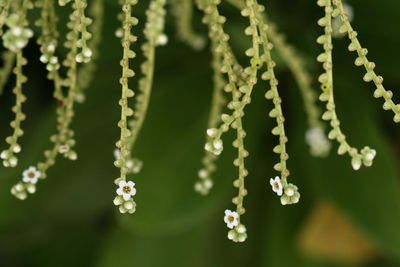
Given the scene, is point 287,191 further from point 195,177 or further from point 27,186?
point 195,177

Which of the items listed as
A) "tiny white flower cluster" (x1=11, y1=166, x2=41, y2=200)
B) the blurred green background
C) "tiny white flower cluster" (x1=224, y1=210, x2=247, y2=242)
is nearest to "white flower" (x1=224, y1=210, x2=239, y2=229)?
"tiny white flower cluster" (x1=224, y1=210, x2=247, y2=242)

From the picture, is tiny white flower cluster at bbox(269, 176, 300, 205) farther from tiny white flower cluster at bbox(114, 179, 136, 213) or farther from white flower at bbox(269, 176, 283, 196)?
tiny white flower cluster at bbox(114, 179, 136, 213)

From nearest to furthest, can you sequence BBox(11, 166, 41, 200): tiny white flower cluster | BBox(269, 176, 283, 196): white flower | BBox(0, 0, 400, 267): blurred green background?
BBox(269, 176, 283, 196): white flower, BBox(11, 166, 41, 200): tiny white flower cluster, BBox(0, 0, 400, 267): blurred green background

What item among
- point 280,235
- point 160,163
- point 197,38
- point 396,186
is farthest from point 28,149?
point 396,186

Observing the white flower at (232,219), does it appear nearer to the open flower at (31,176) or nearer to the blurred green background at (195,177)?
the open flower at (31,176)

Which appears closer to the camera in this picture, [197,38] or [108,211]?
[197,38]

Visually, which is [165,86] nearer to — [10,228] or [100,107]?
[100,107]

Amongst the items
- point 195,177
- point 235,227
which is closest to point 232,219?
point 235,227

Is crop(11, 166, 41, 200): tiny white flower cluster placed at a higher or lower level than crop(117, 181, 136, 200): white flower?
lower
